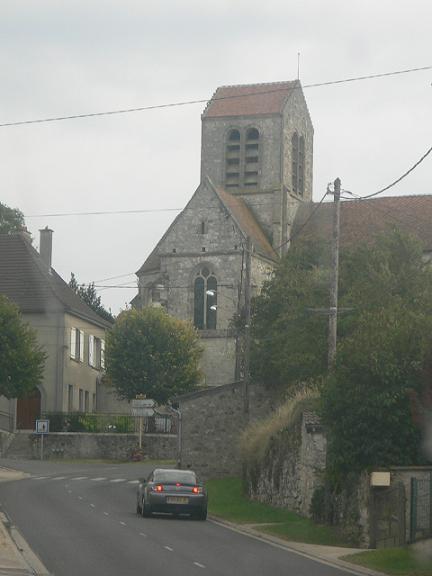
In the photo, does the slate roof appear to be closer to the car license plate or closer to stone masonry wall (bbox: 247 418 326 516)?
stone masonry wall (bbox: 247 418 326 516)

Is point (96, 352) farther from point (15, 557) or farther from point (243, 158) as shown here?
point (15, 557)

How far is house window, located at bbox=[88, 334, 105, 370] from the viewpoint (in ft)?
234

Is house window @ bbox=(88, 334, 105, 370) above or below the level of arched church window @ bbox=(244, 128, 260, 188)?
below

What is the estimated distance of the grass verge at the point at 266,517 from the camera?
25.8m

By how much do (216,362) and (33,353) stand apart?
45.0 ft

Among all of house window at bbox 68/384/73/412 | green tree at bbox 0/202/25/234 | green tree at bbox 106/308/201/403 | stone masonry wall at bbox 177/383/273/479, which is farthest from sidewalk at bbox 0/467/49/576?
green tree at bbox 0/202/25/234

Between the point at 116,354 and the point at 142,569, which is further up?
the point at 116,354

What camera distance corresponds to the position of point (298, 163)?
7781cm

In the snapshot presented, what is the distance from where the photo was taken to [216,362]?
226 feet

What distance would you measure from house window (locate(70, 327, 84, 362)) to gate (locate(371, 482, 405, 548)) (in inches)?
1756

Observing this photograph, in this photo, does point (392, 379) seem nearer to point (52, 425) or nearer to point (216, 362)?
point (52, 425)

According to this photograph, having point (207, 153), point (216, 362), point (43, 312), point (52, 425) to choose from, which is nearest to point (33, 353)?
point (52, 425)

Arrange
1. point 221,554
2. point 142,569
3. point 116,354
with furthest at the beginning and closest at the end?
point 116,354 < point 221,554 < point 142,569

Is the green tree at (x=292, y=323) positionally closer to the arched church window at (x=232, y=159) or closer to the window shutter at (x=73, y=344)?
the window shutter at (x=73, y=344)
